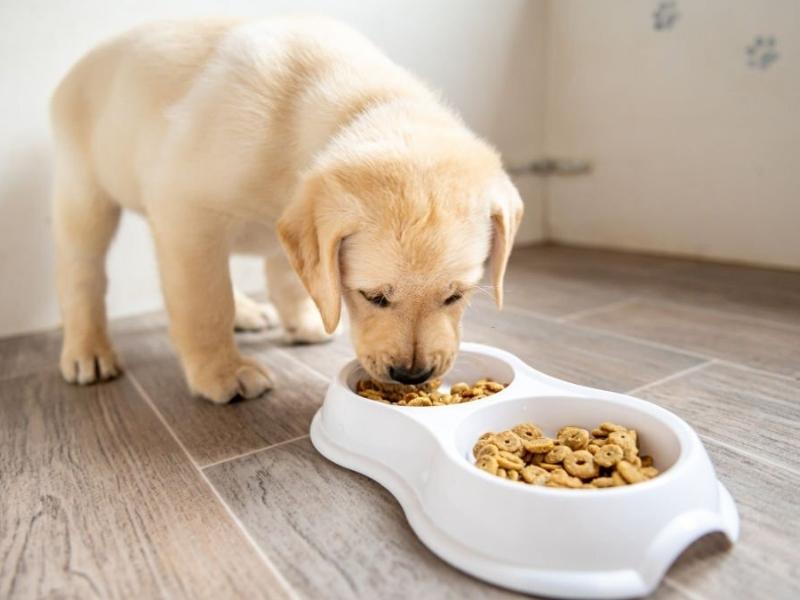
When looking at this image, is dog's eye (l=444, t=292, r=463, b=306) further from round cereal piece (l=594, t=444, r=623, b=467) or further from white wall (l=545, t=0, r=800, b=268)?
white wall (l=545, t=0, r=800, b=268)

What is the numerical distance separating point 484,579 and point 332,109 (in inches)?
42.6

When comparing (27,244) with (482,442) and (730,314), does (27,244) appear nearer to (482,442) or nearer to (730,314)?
(482,442)

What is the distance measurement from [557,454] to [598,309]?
146 cm

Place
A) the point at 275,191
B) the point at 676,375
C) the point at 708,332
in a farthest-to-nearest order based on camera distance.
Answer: the point at 708,332 < the point at 676,375 < the point at 275,191

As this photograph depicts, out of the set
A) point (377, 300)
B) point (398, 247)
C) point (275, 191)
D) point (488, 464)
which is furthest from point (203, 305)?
point (488, 464)

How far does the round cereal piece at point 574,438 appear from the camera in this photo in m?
1.21

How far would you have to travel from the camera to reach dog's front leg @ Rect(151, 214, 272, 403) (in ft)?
5.55

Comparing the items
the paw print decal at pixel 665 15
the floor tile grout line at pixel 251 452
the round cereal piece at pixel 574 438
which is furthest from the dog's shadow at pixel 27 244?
the paw print decal at pixel 665 15

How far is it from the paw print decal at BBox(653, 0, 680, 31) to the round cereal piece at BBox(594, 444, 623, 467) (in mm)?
2695

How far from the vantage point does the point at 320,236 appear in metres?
1.32

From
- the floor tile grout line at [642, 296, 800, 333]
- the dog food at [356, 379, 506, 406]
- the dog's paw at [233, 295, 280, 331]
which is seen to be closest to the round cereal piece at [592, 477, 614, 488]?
the dog food at [356, 379, 506, 406]

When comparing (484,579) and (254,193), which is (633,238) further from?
(484,579)

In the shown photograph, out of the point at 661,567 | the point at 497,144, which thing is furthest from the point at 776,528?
the point at 497,144

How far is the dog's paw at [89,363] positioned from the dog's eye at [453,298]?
46.2 inches
